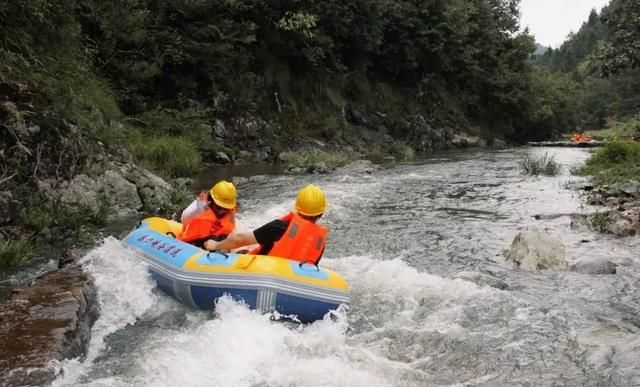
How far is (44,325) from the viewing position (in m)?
4.28

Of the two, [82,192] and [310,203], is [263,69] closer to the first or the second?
[82,192]

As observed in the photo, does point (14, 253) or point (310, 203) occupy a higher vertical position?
point (310, 203)

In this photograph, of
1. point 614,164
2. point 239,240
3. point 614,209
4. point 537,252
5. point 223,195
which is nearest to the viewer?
point 239,240

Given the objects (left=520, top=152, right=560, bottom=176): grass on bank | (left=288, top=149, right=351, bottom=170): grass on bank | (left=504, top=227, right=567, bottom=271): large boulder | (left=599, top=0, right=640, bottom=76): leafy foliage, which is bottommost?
(left=504, top=227, right=567, bottom=271): large boulder

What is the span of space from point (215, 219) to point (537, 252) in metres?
3.70

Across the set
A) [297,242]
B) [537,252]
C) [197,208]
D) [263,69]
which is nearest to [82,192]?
[197,208]

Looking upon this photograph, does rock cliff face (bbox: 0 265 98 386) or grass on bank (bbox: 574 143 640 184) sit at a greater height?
grass on bank (bbox: 574 143 640 184)

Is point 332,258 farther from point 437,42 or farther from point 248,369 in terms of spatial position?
point 437,42

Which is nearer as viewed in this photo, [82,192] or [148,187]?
[82,192]

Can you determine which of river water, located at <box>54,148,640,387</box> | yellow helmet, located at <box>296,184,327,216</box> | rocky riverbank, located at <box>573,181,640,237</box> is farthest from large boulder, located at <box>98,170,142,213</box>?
rocky riverbank, located at <box>573,181,640,237</box>

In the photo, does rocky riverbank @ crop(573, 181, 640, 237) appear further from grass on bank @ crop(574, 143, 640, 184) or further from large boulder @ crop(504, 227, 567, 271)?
large boulder @ crop(504, 227, 567, 271)

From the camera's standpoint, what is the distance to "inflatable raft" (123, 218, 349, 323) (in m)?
4.99

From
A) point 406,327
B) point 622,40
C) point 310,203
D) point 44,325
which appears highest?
point 622,40

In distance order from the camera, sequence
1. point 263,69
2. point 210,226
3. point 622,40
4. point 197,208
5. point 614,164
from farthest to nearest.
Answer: point 263,69 → point 614,164 → point 622,40 → point 197,208 → point 210,226
